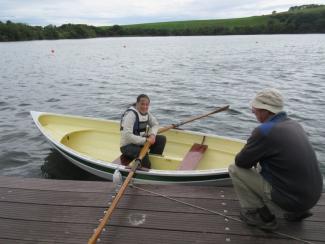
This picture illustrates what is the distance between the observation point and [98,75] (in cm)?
2786

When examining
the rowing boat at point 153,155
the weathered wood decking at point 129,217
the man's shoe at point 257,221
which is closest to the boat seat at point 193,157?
the rowing boat at point 153,155

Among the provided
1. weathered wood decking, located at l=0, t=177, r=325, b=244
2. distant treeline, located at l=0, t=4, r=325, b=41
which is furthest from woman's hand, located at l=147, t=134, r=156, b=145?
distant treeline, located at l=0, t=4, r=325, b=41

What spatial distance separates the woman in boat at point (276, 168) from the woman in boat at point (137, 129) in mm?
2825

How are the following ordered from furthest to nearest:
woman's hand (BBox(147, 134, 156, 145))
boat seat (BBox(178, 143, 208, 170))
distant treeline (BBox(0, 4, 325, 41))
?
distant treeline (BBox(0, 4, 325, 41)) < boat seat (BBox(178, 143, 208, 170)) < woman's hand (BBox(147, 134, 156, 145))

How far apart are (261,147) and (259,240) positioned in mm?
1185

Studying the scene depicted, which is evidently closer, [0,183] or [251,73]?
[0,183]

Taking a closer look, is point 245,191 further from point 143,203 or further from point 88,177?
point 88,177

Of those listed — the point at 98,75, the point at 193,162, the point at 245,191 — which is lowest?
the point at 98,75

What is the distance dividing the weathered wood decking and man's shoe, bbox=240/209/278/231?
0.07 meters

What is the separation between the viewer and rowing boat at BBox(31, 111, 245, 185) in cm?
679

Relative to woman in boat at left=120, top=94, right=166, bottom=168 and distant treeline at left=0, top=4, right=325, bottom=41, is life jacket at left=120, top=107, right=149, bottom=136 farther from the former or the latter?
distant treeline at left=0, top=4, right=325, bottom=41

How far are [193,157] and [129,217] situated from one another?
9.16 ft

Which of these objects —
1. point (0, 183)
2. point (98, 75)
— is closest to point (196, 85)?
point (98, 75)

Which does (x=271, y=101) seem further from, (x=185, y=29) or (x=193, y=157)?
(x=185, y=29)
